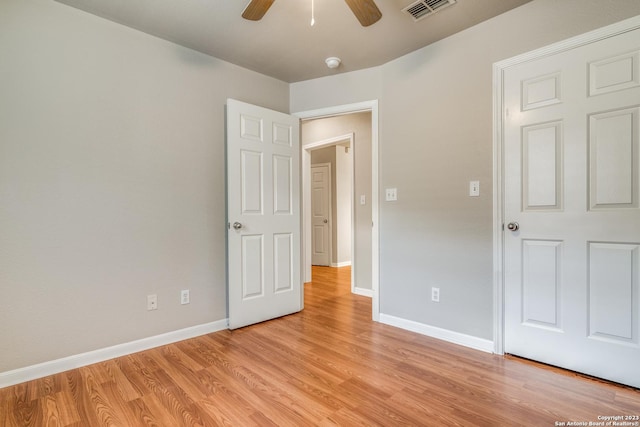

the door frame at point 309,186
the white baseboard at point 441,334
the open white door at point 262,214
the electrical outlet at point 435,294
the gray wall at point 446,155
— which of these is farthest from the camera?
the door frame at point 309,186

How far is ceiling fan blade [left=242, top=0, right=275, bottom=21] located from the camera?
1.60m

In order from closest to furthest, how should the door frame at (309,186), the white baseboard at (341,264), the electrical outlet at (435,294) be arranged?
the electrical outlet at (435,294) → the door frame at (309,186) → the white baseboard at (341,264)

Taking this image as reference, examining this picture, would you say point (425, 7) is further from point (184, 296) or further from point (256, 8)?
point (184, 296)

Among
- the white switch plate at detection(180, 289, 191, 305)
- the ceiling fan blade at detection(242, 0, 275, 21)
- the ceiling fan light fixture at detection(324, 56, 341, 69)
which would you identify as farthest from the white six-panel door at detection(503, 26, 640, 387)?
the white switch plate at detection(180, 289, 191, 305)

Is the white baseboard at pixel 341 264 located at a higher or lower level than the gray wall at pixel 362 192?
lower

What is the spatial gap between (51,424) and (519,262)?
2887 millimetres

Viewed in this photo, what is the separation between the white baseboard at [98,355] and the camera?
190cm

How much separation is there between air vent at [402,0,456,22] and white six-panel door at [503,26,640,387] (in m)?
0.66

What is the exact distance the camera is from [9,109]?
189 centimetres

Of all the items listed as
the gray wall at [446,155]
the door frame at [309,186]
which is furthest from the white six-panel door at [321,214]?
the gray wall at [446,155]

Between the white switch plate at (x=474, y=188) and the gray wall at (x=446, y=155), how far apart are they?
0.04 m

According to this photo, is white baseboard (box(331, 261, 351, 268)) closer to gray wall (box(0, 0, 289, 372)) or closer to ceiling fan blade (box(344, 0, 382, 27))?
gray wall (box(0, 0, 289, 372))

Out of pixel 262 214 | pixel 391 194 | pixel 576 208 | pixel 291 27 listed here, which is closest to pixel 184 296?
pixel 262 214

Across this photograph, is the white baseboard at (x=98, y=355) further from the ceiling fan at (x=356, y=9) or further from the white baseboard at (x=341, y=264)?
the white baseboard at (x=341, y=264)
